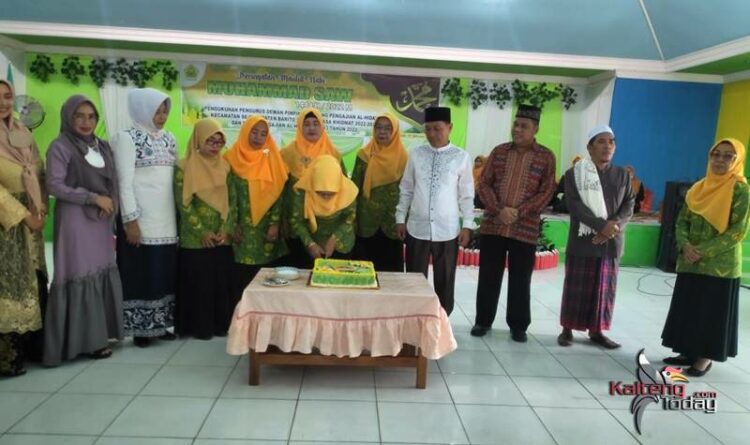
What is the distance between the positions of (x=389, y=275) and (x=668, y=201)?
15.2 ft

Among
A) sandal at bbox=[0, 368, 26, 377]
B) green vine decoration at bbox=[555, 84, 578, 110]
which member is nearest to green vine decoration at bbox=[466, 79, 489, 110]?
green vine decoration at bbox=[555, 84, 578, 110]

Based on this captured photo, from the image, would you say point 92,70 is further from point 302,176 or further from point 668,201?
point 668,201

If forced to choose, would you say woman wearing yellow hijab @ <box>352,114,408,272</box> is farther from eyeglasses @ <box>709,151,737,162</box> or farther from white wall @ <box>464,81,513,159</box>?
white wall @ <box>464,81,513,159</box>

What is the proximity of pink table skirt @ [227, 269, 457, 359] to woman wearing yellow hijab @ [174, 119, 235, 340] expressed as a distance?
665mm

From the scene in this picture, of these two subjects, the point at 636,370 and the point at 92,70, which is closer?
the point at 636,370

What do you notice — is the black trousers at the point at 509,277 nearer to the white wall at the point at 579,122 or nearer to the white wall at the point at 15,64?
the white wall at the point at 579,122

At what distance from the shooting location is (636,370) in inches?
117

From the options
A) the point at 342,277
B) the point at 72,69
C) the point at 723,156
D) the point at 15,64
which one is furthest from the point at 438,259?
the point at 15,64

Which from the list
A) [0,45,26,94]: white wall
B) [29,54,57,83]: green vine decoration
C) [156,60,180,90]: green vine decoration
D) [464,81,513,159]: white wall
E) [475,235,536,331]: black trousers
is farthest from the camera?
[464,81,513,159]: white wall

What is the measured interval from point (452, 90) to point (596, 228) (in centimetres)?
376

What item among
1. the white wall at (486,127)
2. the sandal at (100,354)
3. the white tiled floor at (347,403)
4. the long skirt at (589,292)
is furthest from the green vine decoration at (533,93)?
the sandal at (100,354)

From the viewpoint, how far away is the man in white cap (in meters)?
3.11

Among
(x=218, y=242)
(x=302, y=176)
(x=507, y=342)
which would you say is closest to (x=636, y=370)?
(x=507, y=342)

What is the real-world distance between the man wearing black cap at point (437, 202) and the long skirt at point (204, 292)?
3.58 feet
